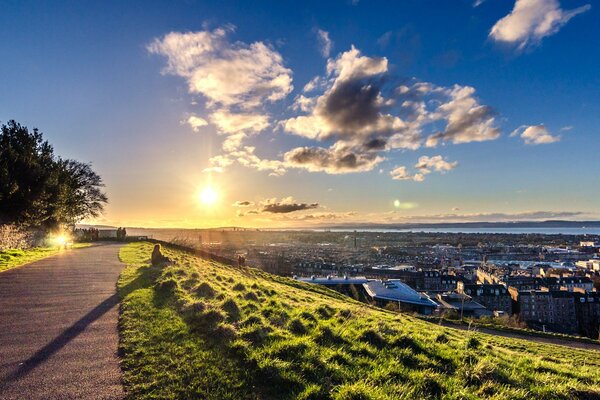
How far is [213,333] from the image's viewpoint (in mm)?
8672

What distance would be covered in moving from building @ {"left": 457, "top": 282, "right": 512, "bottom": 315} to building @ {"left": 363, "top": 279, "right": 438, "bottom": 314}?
66.1 feet

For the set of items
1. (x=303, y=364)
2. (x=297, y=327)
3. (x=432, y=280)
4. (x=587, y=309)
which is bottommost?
(x=587, y=309)

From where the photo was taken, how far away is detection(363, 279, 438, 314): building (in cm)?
5412

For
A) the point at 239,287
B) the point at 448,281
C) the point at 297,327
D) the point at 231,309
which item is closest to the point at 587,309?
the point at 448,281

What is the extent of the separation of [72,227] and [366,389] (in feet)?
207

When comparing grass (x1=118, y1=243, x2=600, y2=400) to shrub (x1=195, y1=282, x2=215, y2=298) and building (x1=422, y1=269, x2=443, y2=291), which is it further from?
building (x1=422, y1=269, x2=443, y2=291)

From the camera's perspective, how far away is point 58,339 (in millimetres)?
8609

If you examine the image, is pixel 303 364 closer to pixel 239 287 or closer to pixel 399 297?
pixel 239 287

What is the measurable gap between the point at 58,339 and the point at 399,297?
57191 millimetres

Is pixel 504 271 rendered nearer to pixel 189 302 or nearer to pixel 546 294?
pixel 546 294

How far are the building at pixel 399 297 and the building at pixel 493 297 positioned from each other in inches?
794

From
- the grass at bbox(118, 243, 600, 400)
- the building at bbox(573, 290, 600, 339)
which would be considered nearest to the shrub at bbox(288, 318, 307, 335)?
the grass at bbox(118, 243, 600, 400)

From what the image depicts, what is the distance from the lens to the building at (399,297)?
178 feet

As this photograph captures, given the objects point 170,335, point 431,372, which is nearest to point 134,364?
point 170,335
